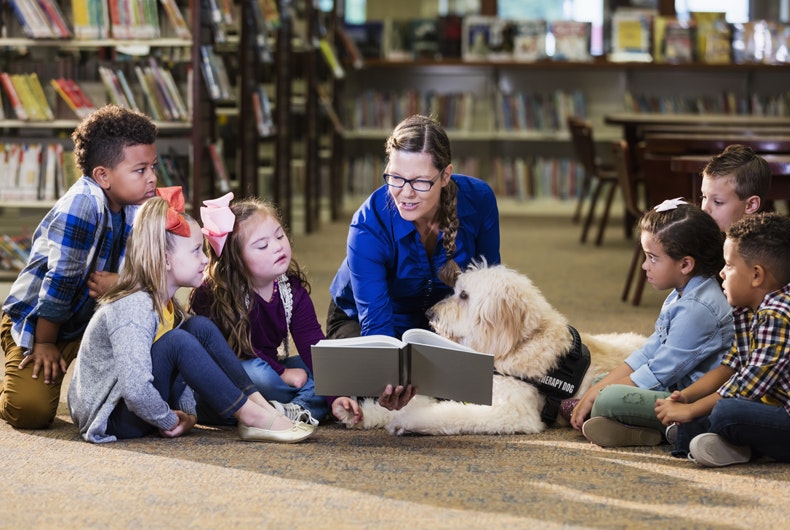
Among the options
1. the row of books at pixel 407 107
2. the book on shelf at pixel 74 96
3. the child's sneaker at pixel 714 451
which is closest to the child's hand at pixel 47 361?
the child's sneaker at pixel 714 451

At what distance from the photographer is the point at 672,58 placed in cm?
942

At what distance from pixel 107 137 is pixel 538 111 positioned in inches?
272

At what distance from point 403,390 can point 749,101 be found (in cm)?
768

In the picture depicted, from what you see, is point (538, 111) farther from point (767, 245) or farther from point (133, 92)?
point (767, 245)

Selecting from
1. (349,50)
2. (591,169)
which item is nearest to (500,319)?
(591,169)

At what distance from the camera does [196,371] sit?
8.78ft

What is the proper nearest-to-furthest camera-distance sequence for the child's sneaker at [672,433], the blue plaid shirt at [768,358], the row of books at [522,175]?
1. the blue plaid shirt at [768,358]
2. the child's sneaker at [672,433]
3. the row of books at [522,175]

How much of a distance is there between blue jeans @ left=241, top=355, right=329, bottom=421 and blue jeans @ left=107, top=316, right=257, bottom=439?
7.9 inches

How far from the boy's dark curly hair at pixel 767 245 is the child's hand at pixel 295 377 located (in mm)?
1268

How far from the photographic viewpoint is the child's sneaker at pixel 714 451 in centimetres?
254

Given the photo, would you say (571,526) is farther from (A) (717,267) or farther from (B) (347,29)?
(B) (347,29)

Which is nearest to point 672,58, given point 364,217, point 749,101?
point 749,101

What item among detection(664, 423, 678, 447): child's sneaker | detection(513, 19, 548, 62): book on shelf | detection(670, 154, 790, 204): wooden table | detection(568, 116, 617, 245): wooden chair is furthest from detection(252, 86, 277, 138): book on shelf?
detection(664, 423, 678, 447): child's sneaker

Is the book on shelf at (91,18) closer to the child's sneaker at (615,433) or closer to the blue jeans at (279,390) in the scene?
the blue jeans at (279,390)
